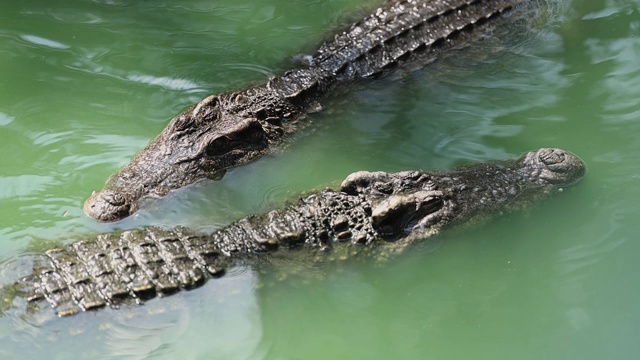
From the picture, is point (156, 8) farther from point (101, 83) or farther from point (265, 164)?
point (265, 164)

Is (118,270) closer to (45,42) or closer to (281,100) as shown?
(281,100)

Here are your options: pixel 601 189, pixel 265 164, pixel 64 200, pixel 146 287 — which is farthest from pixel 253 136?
pixel 601 189

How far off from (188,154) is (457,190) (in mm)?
2107

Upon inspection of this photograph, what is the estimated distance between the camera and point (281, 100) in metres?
5.94

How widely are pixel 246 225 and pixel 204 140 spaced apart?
1013 millimetres

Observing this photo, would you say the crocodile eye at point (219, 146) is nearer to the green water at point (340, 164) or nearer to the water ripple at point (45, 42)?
the green water at point (340, 164)

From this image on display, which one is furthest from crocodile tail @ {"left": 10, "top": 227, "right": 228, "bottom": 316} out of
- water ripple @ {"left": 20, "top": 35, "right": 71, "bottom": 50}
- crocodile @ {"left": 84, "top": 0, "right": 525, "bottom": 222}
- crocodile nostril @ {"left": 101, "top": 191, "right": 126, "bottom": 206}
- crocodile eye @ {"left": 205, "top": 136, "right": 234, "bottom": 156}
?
water ripple @ {"left": 20, "top": 35, "right": 71, "bottom": 50}

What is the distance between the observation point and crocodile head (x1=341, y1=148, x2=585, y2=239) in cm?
464

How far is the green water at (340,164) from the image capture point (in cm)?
427

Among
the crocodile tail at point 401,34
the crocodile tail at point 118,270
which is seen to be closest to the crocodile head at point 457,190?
the crocodile tail at point 118,270

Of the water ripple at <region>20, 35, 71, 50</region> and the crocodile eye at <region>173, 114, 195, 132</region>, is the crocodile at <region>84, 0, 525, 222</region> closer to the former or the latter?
the crocodile eye at <region>173, 114, 195, 132</region>

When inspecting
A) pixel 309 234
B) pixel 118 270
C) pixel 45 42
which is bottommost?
pixel 309 234

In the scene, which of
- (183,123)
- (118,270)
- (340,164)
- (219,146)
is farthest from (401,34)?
(118,270)

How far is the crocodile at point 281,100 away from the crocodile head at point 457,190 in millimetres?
1200
